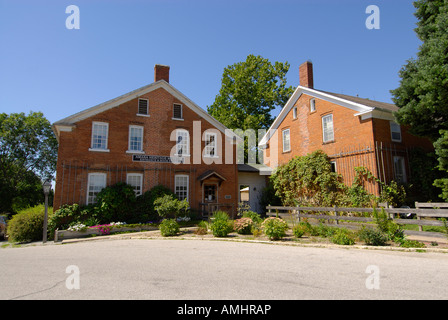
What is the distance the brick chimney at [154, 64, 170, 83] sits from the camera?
20.5m

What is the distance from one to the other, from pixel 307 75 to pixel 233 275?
19.9 m

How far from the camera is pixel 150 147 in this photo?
717 inches

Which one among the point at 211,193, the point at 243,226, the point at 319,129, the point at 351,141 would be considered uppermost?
the point at 319,129

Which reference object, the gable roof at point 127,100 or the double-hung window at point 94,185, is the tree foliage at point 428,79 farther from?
the double-hung window at point 94,185

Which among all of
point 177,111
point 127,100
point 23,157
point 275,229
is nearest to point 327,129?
point 177,111

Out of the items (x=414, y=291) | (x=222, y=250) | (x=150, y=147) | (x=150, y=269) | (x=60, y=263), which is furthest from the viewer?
(x=150, y=147)

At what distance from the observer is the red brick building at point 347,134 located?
16.3 metres

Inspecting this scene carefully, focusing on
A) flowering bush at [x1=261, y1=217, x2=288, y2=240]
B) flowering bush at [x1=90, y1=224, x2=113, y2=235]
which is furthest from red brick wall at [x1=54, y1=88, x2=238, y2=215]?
flowering bush at [x1=261, y1=217, x2=288, y2=240]

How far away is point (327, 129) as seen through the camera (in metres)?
19.7

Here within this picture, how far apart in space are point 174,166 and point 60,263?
11.2 metres

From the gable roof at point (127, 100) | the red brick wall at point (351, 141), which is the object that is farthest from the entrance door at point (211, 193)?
the red brick wall at point (351, 141)

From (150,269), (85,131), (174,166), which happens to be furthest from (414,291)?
(85,131)

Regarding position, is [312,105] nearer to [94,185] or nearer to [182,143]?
[182,143]
